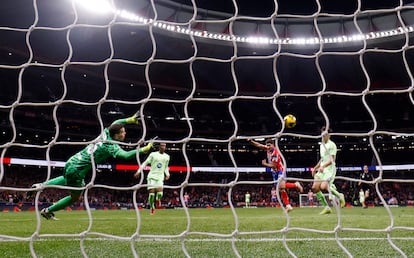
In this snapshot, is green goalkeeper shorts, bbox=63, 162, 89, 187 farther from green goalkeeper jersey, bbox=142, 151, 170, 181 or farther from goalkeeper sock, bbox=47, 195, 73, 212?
green goalkeeper jersey, bbox=142, 151, 170, 181

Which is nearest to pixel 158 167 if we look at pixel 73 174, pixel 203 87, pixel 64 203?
pixel 64 203

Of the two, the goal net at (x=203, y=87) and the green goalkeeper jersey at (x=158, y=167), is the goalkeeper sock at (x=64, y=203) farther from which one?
the goal net at (x=203, y=87)

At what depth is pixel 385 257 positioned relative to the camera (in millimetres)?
3262

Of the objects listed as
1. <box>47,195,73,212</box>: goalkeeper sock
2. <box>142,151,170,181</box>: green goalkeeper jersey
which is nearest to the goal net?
<box>142,151,170,181</box>: green goalkeeper jersey

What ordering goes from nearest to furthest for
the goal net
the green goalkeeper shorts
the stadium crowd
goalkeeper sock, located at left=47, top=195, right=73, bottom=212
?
the green goalkeeper shorts
goalkeeper sock, located at left=47, top=195, right=73, bottom=212
the goal net
the stadium crowd

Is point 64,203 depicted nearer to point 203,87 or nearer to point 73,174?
point 73,174

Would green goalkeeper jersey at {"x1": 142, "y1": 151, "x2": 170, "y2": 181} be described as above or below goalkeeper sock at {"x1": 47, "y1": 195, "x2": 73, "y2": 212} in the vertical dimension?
above

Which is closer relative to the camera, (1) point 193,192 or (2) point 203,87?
(2) point 203,87

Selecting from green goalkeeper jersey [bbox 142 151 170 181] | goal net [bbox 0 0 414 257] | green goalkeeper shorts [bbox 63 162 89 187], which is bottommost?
green goalkeeper shorts [bbox 63 162 89 187]

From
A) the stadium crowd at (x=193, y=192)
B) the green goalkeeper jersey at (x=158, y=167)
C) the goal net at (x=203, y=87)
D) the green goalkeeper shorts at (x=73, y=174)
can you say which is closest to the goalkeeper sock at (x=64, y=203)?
the green goalkeeper shorts at (x=73, y=174)

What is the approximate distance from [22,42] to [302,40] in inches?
562

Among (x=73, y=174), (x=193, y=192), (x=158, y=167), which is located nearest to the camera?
(x=73, y=174)

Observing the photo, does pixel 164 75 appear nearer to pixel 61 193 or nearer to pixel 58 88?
pixel 58 88

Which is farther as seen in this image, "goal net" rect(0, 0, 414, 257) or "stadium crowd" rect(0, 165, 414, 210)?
"stadium crowd" rect(0, 165, 414, 210)
